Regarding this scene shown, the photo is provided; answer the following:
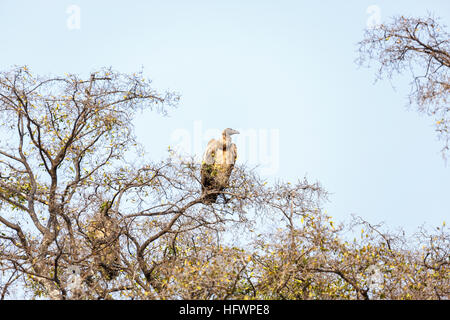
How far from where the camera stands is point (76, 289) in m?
9.54

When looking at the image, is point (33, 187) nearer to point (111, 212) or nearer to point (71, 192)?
point (71, 192)

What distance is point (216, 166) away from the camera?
13.3 meters

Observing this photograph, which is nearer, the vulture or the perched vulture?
the perched vulture

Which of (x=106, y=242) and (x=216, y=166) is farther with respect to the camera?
(x=216, y=166)

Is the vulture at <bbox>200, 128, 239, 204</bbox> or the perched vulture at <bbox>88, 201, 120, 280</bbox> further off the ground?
the vulture at <bbox>200, 128, 239, 204</bbox>

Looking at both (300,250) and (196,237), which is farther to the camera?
(196,237)

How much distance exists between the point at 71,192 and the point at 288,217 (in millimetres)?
4384

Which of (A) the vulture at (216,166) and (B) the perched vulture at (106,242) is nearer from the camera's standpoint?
(B) the perched vulture at (106,242)

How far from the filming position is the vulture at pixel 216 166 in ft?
41.9

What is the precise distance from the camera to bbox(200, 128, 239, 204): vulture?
1277cm

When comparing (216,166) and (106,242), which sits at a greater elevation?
(216,166)

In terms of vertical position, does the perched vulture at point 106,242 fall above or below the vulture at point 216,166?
below

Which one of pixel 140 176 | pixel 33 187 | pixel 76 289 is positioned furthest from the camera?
pixel 140 176
